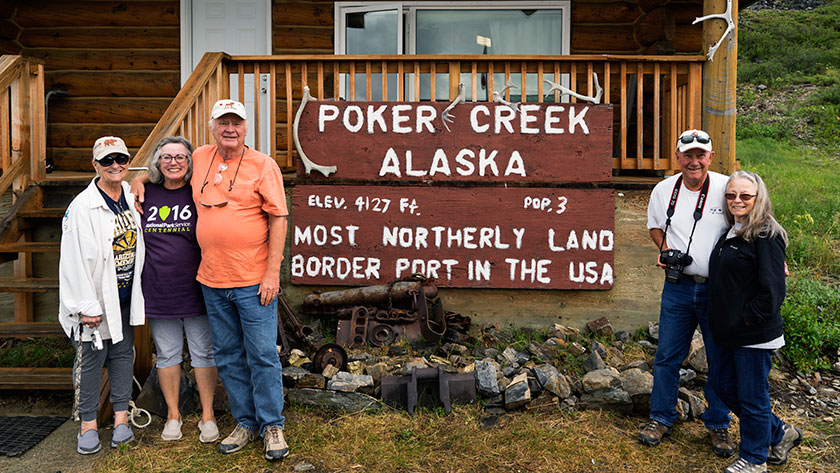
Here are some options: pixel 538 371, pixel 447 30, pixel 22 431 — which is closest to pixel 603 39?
pixel 447 30

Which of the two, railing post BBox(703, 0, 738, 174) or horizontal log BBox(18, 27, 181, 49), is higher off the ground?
horizontal log BBox(18, 27, 181, 49)

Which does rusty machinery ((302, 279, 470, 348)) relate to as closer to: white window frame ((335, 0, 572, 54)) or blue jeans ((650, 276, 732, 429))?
blue jeans ((650, 276, 732, 429))

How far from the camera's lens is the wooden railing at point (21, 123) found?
5266 mm

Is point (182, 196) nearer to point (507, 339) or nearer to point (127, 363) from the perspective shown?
point (127, 363)

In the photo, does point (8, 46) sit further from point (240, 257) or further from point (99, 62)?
point (240, 257)

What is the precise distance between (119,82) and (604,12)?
18.7ft

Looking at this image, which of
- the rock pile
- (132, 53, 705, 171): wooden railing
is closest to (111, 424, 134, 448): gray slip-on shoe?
the rock pile

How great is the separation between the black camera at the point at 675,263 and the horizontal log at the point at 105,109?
246 inches

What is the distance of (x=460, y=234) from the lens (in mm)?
5488

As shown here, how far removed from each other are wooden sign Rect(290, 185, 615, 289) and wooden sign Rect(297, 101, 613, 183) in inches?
5.9

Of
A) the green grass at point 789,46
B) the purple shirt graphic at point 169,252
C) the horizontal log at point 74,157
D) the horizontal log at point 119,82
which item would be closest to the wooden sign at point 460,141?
the purple shirt graphic at point 169,252

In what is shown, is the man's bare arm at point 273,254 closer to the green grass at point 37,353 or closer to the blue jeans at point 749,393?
the blue jeans at point 749,393

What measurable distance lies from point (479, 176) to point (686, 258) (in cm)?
222

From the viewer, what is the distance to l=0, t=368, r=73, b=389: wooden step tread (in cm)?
439
